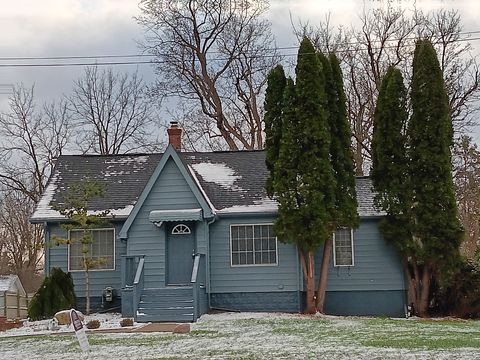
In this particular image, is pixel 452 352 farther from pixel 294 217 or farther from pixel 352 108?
pixel 352 108

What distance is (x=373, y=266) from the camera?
71.4ft

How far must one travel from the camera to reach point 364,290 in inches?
857

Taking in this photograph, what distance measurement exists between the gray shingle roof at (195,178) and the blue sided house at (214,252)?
2.4 inches

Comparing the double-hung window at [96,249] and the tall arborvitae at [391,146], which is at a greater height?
the tall arborvitae at [391,146]

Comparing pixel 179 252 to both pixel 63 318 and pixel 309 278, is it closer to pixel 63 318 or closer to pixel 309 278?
pixel 309 278

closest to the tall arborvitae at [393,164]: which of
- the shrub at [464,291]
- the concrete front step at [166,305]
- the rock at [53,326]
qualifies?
the shrub at [464,291]

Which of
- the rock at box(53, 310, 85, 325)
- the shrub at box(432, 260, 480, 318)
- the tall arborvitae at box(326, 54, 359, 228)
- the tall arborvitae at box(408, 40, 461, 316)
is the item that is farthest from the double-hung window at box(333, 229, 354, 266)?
the rock at box(53, 310, 85, 325)

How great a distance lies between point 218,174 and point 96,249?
4564mm

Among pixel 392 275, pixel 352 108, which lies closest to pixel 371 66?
pixel 352 108

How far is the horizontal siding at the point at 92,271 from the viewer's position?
22.0 metres

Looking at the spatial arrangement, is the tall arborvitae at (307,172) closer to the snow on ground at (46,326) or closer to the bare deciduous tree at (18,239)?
the snow on ground at (46,326)

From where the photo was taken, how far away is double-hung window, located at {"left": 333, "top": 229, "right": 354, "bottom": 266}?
861 inches

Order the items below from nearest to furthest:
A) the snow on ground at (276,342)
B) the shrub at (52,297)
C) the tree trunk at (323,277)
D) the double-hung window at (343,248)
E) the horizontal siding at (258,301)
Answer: the snow on ground at (276,342) < the shrub at (52,297) < the tree trunk at (323,277) < the horizontal siding at (258,301) < the double-hung window at (343,248)

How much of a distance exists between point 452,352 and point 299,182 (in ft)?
30.7
